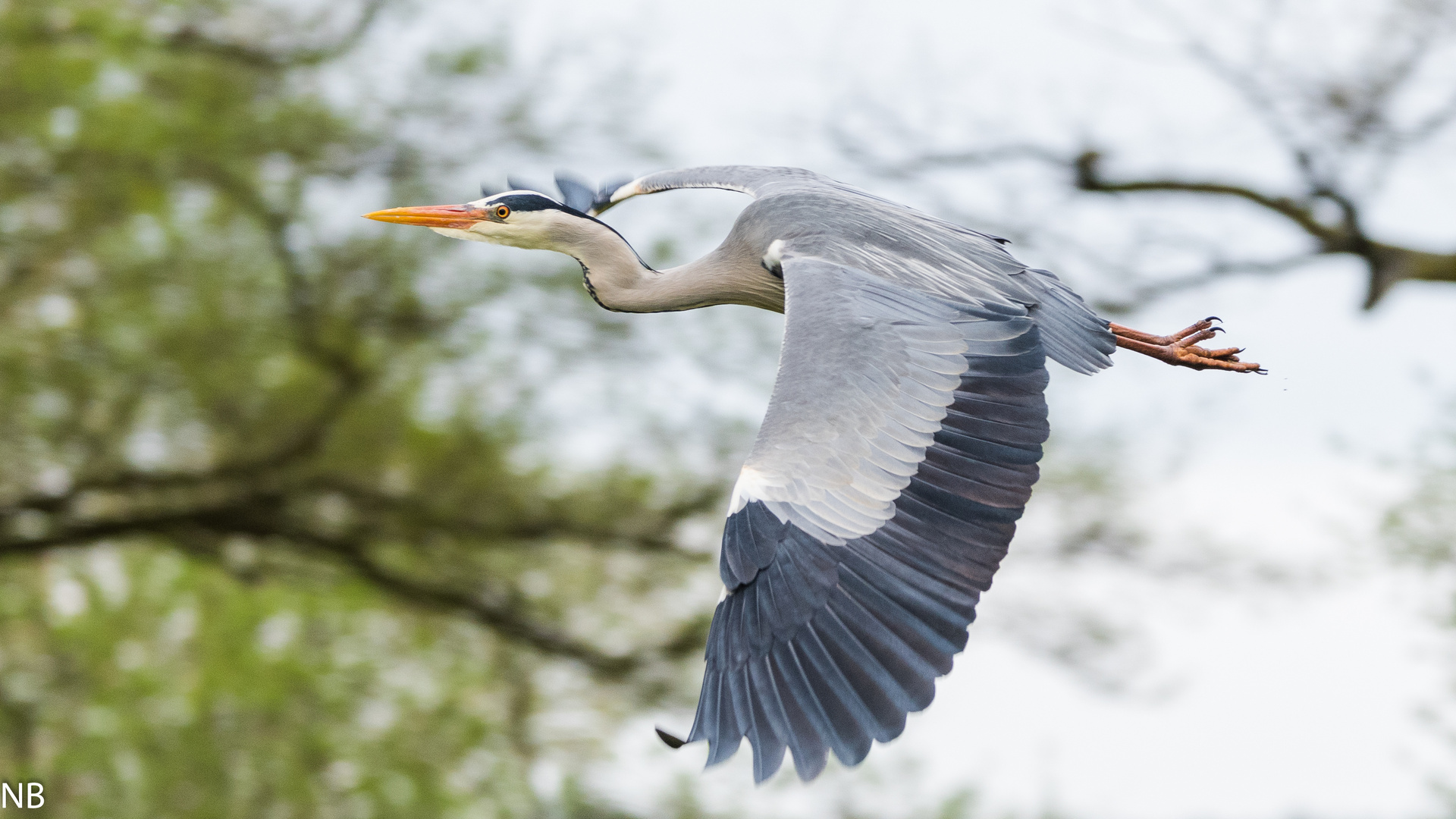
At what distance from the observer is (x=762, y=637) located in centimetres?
313

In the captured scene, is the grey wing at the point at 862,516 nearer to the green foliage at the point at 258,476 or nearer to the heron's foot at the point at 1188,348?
the heron's foot at the point at 1188,348

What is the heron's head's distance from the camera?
16.1ft

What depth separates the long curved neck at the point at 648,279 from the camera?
4.60m

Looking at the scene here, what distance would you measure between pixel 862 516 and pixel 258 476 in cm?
1021

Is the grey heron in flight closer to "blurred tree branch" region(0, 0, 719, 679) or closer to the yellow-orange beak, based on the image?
the yellow-orange beak

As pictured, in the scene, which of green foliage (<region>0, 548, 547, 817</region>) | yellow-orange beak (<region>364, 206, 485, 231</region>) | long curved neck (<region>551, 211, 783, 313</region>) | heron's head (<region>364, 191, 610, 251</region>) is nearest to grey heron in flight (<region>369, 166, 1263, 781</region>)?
long curved neck (<region>551, 211, 783, 313</region>)

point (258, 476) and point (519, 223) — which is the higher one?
point (519, 223)

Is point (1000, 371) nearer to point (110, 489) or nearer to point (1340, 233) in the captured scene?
point (1340, 233)

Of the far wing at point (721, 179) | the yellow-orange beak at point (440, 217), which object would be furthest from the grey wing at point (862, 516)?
the yellow-orange beak at point (440, 217)

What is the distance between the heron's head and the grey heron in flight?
0.76 metres

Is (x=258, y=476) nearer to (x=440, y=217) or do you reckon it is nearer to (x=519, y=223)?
(x=440, y=217)

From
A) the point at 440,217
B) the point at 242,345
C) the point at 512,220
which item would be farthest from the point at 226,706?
the point at 512,220

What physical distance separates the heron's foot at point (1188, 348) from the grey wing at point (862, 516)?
3.37 feet

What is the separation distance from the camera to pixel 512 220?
→ 504 cm
